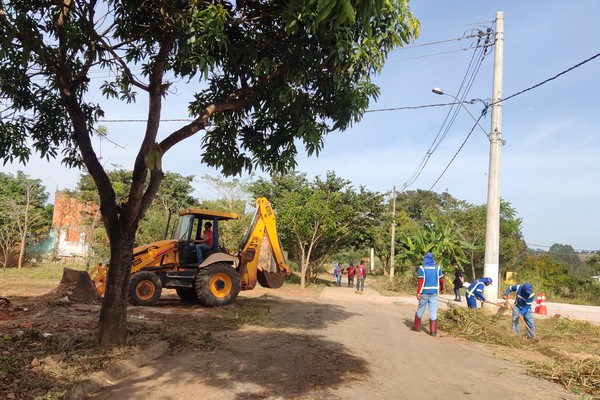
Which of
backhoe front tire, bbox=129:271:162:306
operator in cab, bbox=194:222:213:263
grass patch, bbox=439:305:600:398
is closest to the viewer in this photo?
grass patch, bbox=439:305:600:398

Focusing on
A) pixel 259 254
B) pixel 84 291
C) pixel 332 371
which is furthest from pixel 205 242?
pixel 332 371

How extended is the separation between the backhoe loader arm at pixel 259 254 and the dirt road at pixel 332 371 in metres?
4.19

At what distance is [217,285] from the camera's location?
1340 cm

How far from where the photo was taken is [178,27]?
6.50 meters

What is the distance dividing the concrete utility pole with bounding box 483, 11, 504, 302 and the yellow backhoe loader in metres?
6.08

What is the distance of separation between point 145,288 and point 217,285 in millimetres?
1941

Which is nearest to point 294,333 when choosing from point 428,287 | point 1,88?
point 428,287

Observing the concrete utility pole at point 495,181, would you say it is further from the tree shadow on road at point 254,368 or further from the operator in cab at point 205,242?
the operator in cab at point 205,242

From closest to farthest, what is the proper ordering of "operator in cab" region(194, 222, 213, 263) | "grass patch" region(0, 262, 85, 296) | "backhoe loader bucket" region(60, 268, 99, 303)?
"backhoe loader bucket" region(60, 268, 99, 303) < "operator in cab" region(194, 222, 213, 263) < "grass patch" region(0, 262, 85, 296)

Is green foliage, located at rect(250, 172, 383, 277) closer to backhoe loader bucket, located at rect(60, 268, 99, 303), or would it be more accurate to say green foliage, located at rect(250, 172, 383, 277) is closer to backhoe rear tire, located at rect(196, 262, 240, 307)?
backhoe rear tire, located at rect(196, 262, 240, 307)

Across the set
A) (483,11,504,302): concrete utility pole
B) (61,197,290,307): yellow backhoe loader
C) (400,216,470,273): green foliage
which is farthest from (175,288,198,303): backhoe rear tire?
(400,216,470,273): green foliage

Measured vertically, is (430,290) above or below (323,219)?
below

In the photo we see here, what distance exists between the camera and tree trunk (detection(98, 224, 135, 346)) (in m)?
6.92

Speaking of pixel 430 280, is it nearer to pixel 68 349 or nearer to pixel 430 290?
pixel 430 290
